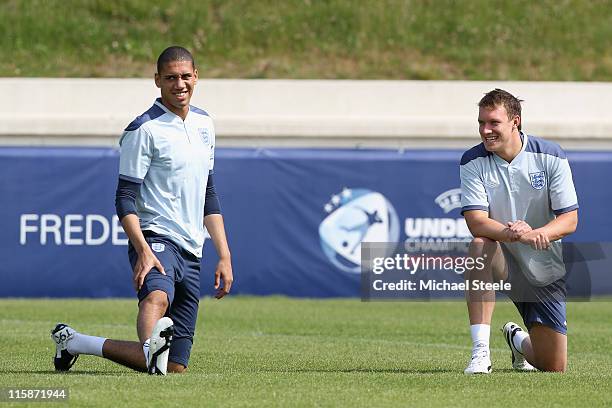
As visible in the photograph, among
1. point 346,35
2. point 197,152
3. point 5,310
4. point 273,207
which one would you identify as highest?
point 346,35

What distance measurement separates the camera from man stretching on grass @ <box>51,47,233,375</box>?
24.7 ft

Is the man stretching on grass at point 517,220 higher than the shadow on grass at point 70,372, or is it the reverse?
the man stretching on grass at point 517,220

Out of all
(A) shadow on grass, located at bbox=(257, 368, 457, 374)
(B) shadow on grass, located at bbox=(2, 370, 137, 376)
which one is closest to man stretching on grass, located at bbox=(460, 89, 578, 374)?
(A) shadow on grass, located at bbox=(257, 368, 457, 374)

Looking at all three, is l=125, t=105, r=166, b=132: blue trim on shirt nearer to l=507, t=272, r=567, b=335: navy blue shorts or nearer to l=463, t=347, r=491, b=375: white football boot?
l=463, t=347, r=491, b=375: white football boot

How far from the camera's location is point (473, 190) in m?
8.02

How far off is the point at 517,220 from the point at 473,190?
335mm

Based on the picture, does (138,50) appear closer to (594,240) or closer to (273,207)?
(273,207)

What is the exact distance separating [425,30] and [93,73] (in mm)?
5941

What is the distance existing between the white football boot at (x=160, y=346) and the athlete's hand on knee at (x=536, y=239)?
2127mm

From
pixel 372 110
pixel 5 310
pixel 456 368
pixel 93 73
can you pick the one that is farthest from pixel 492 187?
pixel 93 73

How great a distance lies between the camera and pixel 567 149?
1908 centimetres

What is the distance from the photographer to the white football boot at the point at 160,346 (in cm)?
729

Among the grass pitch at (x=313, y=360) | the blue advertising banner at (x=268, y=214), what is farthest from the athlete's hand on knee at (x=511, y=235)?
the blue advertising banner at (x=268, y=214)

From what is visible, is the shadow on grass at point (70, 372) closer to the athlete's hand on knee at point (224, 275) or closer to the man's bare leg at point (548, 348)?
the athlete's hand on knee at point (224, 275)
